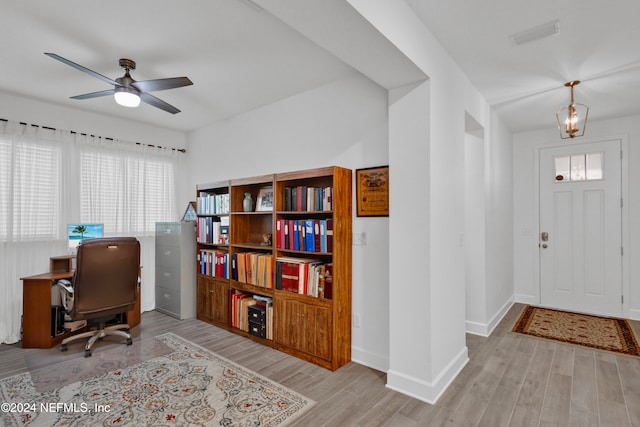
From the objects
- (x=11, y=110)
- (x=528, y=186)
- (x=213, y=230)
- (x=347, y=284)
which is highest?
(x=11, y=110)

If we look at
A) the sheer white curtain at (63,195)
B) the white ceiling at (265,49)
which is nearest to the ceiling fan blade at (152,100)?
the white ceiling at (265,49)

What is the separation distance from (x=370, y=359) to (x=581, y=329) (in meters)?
2.72

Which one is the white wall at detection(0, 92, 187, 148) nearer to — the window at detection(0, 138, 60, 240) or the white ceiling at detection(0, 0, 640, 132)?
the white ceiling at detection(0, 0, 640, 132)

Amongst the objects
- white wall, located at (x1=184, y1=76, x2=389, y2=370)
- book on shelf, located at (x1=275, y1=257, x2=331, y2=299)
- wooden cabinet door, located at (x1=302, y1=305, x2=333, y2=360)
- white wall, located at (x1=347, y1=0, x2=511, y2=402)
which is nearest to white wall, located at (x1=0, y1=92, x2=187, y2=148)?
white wall, located at (x1=184, y1=76, x2=389, y2=370)

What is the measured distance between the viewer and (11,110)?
3.50 m

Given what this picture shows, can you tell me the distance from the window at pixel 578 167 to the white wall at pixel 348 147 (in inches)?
134

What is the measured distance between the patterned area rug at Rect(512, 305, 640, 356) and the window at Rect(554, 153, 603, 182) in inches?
73.6

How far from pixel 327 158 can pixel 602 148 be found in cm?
386

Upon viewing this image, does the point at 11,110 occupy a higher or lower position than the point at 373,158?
higher

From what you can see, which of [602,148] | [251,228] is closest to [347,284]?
[251,228]

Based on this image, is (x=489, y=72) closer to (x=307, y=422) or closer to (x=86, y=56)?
(x=307, y=422)

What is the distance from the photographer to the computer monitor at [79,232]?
3678mm

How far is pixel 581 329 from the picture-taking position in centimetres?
363

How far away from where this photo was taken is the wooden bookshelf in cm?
272
